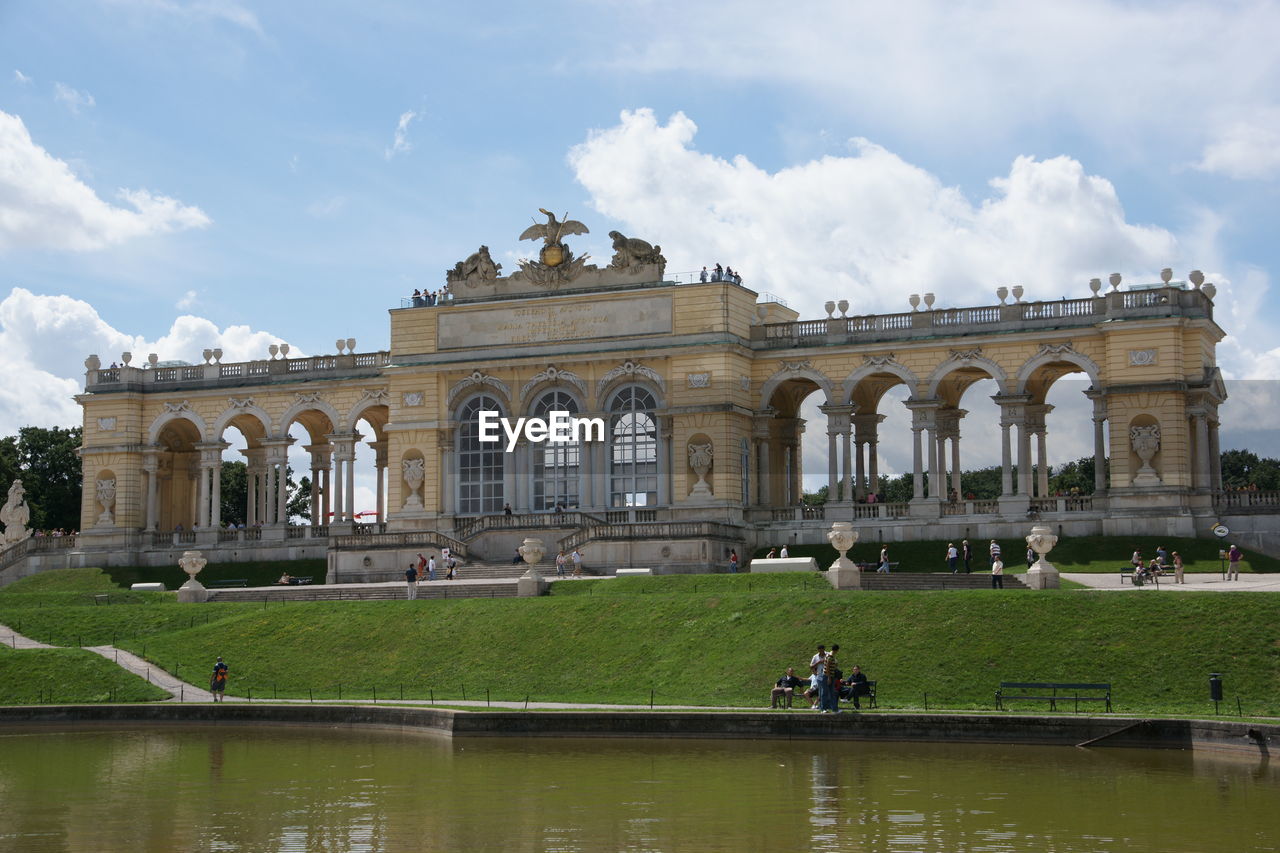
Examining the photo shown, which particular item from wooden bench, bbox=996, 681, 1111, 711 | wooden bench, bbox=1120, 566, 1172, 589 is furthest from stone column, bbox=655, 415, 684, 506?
wooden bench, bbox=996, 681, 1111, 711

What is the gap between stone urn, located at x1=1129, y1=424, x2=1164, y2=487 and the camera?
2445 inches

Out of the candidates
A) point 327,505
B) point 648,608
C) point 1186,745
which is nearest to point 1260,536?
point 648,608

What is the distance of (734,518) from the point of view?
222 ft

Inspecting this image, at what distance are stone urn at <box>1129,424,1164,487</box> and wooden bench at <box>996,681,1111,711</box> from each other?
25746 mm

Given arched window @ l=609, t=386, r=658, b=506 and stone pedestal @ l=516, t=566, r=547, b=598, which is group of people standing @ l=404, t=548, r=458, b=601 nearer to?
stone pedestal @ l=516, t=566, r=547, b=598

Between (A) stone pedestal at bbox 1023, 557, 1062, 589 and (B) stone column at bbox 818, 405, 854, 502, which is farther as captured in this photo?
(B) stone column at bbox 818, 405, 854, 502

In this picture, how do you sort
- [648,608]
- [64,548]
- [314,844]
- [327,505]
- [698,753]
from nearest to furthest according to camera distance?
1. [314,844]
2. [698,753]
3. [648,608]
4. [64,548]
5. [327,505]

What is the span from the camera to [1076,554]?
5891cm

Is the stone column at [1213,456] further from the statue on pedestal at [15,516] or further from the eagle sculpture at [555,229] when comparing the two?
the statue on pedestal at [15,516]

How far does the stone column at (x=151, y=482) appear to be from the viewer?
259 feet

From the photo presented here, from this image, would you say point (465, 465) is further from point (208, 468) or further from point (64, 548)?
point (64, 548)

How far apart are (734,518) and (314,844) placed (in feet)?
144

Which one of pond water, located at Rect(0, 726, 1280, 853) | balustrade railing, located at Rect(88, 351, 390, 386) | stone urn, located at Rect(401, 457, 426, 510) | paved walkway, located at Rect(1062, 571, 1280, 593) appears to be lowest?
pond water, located at Rect(0, 726, 1280, 853)

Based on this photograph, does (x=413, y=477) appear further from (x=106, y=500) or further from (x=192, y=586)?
(x=106, y=500)
